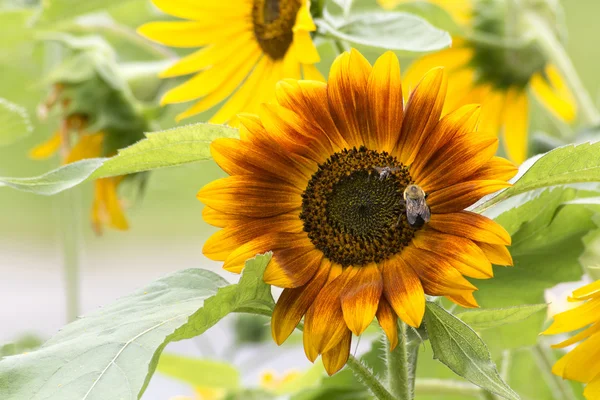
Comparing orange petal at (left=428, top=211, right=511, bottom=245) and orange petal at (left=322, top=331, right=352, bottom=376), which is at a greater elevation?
orange petal at (left=428, top=211, right=511, bottom=245)

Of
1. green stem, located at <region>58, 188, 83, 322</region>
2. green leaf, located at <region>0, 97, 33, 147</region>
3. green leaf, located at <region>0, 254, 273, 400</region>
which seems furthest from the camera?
green stem, located at <region>58, 188, 83, 322</region>

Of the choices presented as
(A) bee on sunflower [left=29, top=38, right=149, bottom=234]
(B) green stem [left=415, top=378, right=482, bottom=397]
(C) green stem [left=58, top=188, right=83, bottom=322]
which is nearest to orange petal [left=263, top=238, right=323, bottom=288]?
(B) green stem [left=415, top=378, right=482, bottom=397]

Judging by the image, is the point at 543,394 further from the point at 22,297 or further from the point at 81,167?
the point at 22,297

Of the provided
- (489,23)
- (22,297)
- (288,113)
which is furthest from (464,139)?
(22,297)

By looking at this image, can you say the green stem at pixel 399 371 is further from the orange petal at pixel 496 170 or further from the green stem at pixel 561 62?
the green stem at pixel 561 62

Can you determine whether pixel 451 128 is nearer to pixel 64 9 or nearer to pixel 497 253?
pixel 497 253

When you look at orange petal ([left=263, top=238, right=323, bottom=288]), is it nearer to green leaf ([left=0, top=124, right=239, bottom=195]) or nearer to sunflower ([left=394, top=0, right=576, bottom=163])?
green leaf ([left=0, top=124, right=239, bottom=195])

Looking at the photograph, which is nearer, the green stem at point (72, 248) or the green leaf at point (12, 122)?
the green leaf at point (12, 122)

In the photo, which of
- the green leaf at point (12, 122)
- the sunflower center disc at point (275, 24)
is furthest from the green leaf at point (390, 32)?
the green leaf at point (12, 122)
